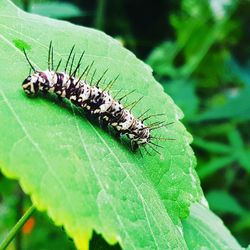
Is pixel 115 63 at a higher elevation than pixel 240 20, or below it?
higher

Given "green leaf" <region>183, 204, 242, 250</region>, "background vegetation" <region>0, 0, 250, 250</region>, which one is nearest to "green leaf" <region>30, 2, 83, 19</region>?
"background vegetation" <region>0, 0, 250, 250</region>

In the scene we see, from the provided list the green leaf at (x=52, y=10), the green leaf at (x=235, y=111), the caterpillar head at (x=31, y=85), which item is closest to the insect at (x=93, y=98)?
the caterpillar head at (x=31, y=85)

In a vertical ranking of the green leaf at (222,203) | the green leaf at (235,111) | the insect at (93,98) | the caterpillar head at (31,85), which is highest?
the caterpillar head at (31,85)

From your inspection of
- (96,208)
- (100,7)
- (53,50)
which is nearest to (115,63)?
(53,50)

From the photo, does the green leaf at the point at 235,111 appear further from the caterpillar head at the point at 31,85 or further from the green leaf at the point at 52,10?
the caterpillar head at the point at 31,85

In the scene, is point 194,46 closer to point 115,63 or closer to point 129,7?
point 129,7
